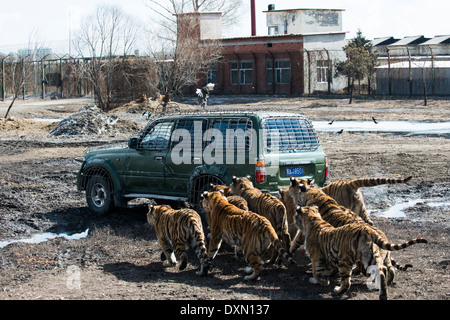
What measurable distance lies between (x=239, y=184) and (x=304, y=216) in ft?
5.66

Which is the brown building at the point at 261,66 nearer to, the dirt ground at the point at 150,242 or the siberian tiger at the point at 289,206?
the dirt ground at the point at 150,242

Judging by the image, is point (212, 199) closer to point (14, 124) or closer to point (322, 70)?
point (14, 124)

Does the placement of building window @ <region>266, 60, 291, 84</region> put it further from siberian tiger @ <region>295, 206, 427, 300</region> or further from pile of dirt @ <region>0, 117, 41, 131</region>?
siberian tiger @ <region>295, 206, 427, 300</region>

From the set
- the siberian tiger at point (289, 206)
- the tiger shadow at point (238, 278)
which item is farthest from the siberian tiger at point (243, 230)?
the siberian tiger at point (289, 206)

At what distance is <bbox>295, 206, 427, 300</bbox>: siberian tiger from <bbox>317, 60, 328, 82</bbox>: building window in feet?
141

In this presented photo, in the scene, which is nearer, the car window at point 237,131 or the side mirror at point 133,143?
the car window at point 237,131

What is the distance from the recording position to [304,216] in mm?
7367

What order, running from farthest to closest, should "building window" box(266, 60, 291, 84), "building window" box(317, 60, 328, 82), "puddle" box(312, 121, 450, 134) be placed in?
"building window" box(317, 60, 328, 82) → "building window" box(266, 60, 291, 84) → "puddle" box(312, 121, 450, 134)

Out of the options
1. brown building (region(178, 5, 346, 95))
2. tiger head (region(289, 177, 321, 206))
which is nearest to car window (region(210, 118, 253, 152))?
tiger head (region(289, 177, 321, 206))

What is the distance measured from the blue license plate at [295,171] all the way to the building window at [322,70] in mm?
40679

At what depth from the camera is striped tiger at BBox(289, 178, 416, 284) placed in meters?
7.23

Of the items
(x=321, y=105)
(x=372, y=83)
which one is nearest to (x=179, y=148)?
(x=321, y=105)

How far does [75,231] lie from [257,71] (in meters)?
40.8

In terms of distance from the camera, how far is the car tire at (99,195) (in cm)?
1110
